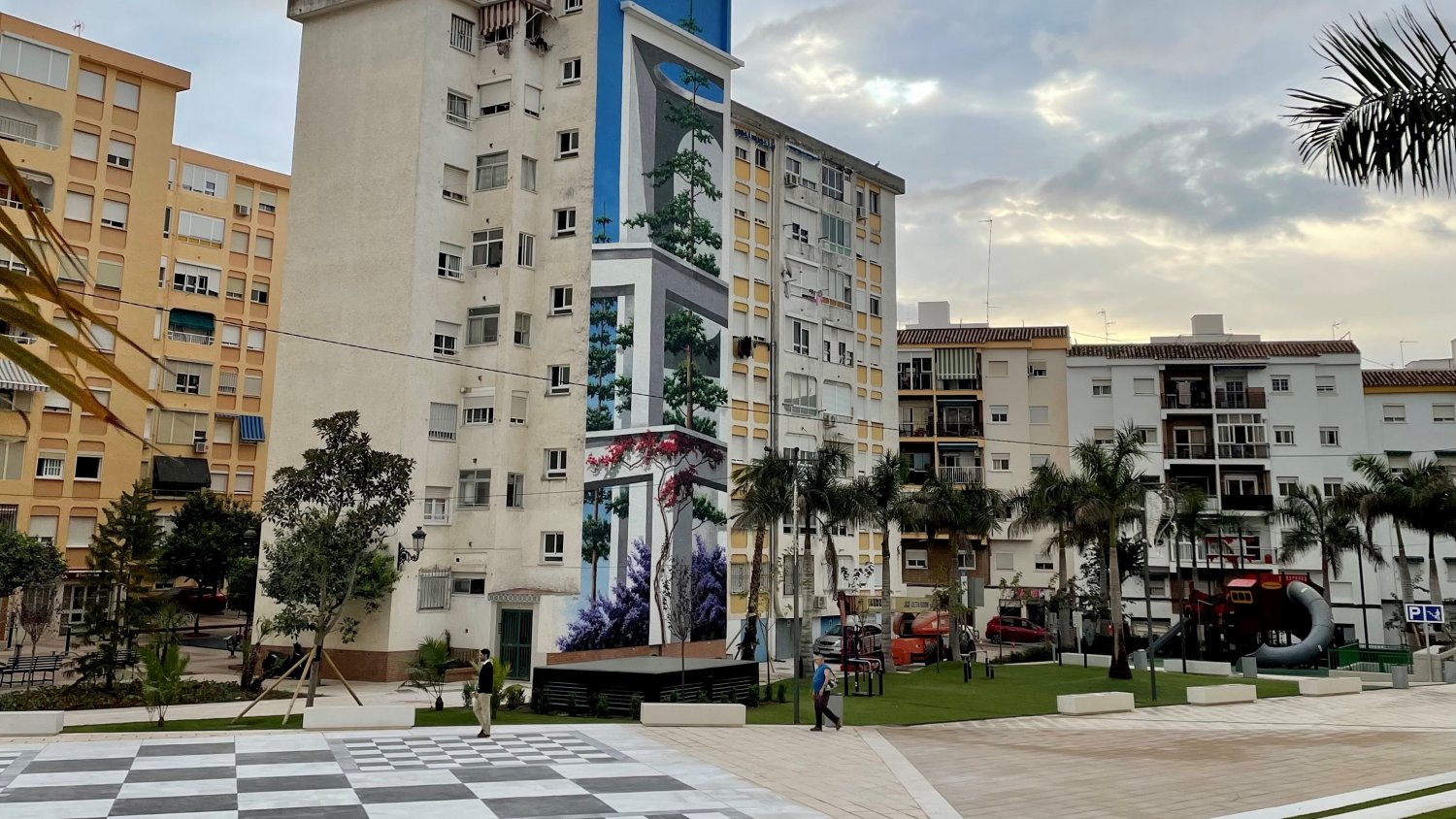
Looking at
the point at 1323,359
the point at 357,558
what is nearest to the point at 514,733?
the point at 357,558

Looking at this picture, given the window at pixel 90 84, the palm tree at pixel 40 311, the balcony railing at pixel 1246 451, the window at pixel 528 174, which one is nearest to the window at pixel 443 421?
the window at pixel 528 174

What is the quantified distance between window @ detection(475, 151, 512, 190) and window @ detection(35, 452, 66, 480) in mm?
23989

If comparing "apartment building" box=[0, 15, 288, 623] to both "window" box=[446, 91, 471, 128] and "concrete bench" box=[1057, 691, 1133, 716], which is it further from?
"concrete bench" box=[1057, 691, 1133, 716]

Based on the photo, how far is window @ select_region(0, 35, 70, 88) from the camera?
165ft

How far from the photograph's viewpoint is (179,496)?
61469 mm

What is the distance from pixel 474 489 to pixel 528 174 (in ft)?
42.9

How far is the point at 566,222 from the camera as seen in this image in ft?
153

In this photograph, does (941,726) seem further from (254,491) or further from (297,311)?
(254,491)

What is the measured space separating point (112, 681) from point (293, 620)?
7242 mm

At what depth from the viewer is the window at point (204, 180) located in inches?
2562

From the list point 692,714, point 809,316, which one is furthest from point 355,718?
point 809,316

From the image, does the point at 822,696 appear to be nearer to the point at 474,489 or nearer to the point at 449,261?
the point at 474,489

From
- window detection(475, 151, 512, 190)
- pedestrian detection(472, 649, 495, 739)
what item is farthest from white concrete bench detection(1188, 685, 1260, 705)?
window detection(475, 151, 512, 190)

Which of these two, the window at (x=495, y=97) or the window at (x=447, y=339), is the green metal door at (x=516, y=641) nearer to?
the window at (x=447, y=339)
